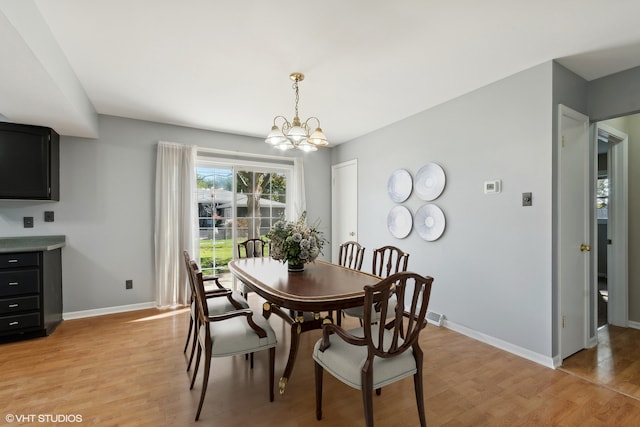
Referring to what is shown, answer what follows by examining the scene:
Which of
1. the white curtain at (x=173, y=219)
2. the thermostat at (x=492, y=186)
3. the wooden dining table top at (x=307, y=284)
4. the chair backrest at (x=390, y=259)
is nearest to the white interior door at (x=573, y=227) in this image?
the thermostat at (x=492, y=186)

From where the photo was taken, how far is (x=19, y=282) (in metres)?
2.86

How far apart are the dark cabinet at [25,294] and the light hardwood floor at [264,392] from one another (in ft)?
0.60

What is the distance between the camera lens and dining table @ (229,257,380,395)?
73.4 inches

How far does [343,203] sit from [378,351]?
11.9 feet

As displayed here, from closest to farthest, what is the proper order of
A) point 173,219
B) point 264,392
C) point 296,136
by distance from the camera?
1. point 264,392
2. point 296,136
3. point 173,219

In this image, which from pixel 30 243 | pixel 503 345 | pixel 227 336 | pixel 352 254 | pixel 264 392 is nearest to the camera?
pixel 227 336

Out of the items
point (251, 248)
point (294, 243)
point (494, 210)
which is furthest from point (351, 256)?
point (494, 210)

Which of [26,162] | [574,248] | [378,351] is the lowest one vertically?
[378,351]

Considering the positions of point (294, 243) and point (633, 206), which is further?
point (633, 206)

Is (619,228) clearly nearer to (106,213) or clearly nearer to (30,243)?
(106,213)

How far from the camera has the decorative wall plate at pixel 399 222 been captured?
12.3 feet

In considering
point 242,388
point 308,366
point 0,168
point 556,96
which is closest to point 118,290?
point 0,168

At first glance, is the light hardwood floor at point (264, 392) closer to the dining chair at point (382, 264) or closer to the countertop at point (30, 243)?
the dining chair at point (382, 264)

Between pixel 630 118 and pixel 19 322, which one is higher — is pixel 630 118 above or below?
above
